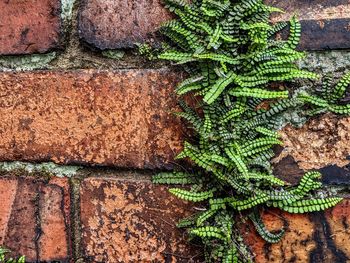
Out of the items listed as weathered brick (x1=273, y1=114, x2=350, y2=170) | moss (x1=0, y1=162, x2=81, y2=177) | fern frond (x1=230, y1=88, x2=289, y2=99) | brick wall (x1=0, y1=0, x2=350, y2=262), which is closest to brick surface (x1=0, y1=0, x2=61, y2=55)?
brick wall (x1=0, y1=0, x2=350, y2=262)

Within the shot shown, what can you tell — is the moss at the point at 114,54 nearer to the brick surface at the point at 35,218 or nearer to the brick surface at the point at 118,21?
the brick surface at the point at 118,21

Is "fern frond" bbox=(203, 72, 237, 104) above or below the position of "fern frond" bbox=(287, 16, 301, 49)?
below

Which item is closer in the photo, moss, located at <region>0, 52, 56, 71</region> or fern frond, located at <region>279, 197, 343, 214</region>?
fern frond, located at <region>279, 197, 343, 214</region>

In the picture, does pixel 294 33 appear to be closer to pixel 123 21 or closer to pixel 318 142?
pixel 318 142

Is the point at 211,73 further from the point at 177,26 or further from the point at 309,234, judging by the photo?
the point at 309,234

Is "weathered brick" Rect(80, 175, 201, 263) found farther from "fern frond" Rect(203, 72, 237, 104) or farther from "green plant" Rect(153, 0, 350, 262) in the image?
"fern frond" Rect(203, 72, 237, 104)

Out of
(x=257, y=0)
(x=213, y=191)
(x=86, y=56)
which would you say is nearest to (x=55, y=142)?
(x=86, y=56)

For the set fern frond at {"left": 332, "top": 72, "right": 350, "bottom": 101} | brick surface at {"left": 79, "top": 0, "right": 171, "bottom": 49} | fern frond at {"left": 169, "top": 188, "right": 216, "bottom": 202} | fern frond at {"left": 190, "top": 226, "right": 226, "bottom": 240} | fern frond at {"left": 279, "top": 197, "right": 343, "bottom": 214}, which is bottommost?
fern frond at {"left": 190, "top": 226, "right": 226, "bottom": 240}
